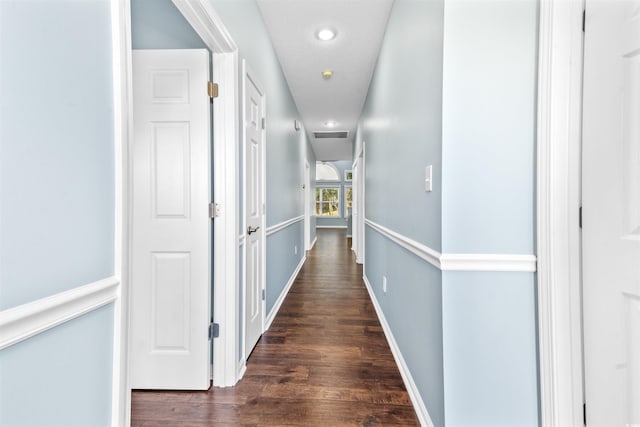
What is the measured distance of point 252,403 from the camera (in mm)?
1587

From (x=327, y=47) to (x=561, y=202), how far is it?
2.46m

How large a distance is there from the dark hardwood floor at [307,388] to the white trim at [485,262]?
874mm

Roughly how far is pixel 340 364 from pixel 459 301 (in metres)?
1.11

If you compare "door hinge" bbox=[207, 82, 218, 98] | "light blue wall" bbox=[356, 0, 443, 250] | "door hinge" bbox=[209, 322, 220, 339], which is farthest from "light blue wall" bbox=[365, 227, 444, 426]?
"door hinge" bbox=[207, 82, 218, 98]

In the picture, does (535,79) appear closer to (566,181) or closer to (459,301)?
(566,181)

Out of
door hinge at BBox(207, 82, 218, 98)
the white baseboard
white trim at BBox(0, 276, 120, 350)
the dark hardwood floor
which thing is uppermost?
door hinge at BBox(207, 82, 218, 98)

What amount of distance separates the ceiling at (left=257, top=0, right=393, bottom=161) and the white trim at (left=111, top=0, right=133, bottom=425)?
1.73m

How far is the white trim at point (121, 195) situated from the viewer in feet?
2.66

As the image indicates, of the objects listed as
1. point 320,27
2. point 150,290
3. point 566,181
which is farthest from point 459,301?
point 320,27

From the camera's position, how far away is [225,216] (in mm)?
1706

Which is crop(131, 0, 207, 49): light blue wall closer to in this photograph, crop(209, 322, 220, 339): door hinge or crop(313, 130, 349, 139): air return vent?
crop(209, 322, 220, 339): door hinge

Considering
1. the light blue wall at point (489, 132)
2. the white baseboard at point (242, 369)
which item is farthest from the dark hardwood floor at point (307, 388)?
the light blue wall at point (489, 132)

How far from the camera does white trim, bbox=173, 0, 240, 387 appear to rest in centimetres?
170

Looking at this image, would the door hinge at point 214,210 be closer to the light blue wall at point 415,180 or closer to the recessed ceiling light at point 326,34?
the light blue wall at point 415,180
